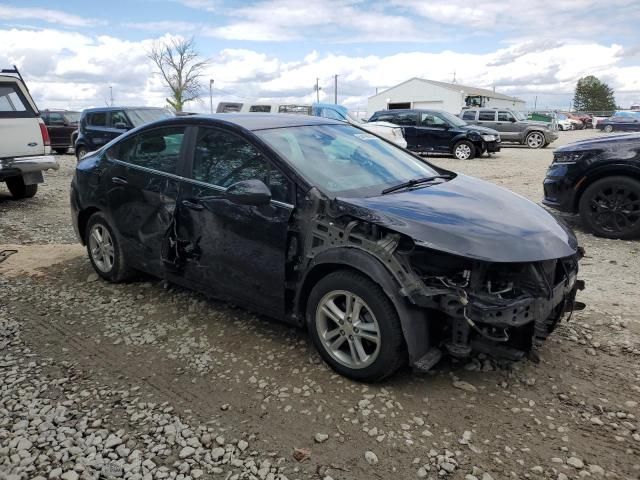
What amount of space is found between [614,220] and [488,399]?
171 inches

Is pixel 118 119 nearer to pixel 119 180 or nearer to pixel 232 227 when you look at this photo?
pixel 119 180

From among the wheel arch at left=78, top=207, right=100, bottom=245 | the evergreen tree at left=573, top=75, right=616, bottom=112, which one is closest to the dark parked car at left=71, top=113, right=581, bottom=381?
the wheel arch at left=78, top=207, right=100, bottom=245

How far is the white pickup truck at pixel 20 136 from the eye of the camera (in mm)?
8492

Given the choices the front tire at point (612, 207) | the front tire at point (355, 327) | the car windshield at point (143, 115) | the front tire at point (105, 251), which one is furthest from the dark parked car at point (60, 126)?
the front tire at point (355, 327)

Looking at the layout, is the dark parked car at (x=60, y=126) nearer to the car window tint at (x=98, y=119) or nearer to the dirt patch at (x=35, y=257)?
the car window tint at (x=98, y=119)

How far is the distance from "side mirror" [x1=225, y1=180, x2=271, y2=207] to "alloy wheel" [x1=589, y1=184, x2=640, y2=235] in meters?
4.78

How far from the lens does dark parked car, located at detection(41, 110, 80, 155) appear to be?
1959cm

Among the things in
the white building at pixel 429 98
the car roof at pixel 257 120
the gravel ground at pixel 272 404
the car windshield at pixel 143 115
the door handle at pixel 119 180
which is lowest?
the gravel ground at pixel 272 404

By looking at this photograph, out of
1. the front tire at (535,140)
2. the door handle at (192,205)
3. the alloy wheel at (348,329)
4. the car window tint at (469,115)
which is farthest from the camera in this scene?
the car window tint at (469,115)

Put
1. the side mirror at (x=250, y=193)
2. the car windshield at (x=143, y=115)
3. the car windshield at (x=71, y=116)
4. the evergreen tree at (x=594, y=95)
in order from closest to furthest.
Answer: the side mirror at (x=250, y=193) < the car windshield at (x=143, y=115) < the car windshield at (x=71, y=116) < the evergreen tree at (x=594, y=95)

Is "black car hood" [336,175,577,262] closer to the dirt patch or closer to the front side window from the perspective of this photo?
the dirt patch

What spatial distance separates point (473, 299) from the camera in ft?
9.20

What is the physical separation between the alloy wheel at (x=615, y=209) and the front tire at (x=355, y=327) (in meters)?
4.52

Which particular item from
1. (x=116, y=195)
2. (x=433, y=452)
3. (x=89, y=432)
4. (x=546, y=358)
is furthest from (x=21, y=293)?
(x=546, y=358)
